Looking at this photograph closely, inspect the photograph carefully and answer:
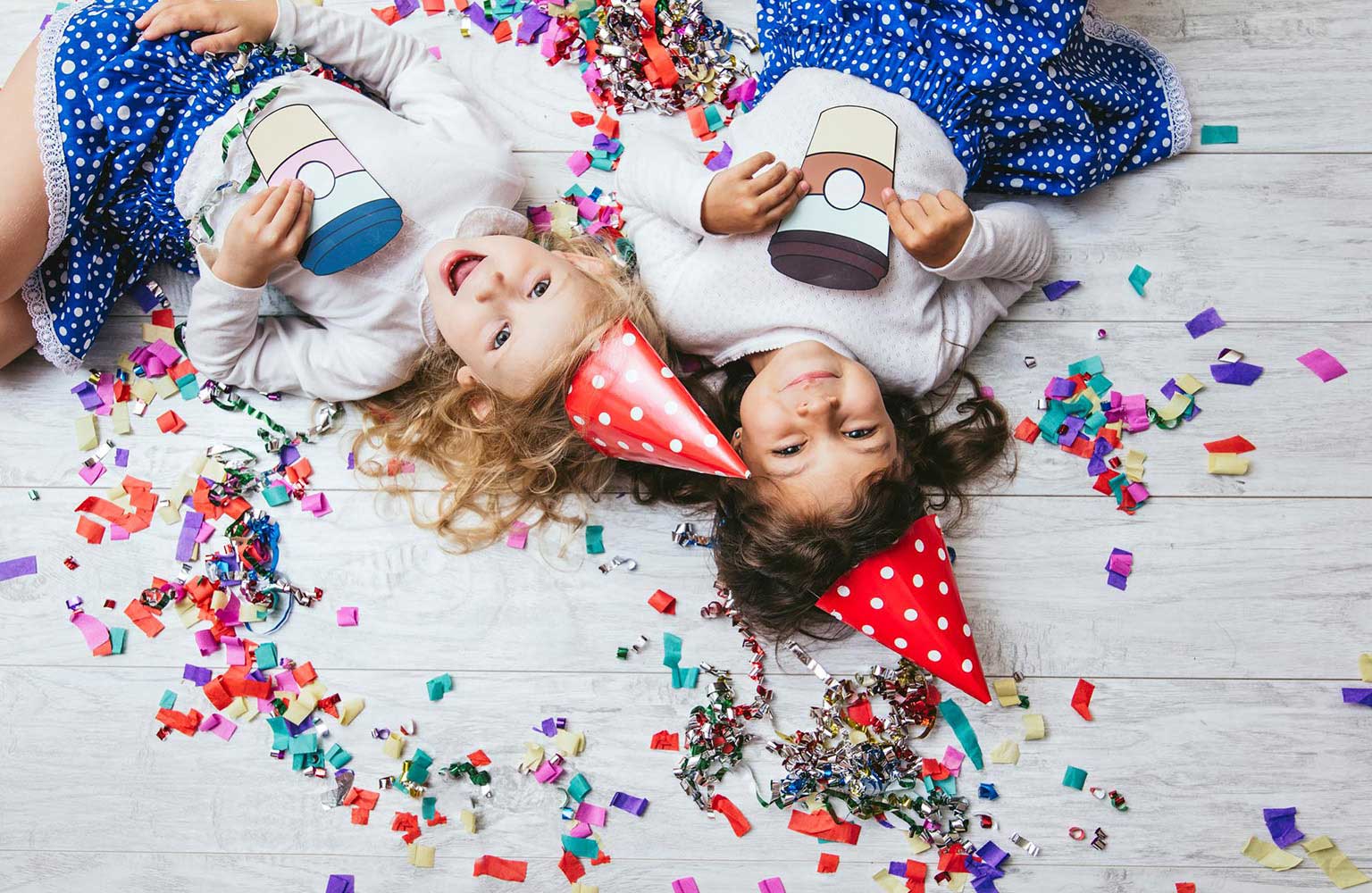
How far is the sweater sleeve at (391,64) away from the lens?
4.02 feet

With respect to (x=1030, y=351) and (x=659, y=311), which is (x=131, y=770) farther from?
(x=1030, y=351)

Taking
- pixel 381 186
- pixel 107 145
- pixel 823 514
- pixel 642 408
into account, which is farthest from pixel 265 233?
pixel 823 514

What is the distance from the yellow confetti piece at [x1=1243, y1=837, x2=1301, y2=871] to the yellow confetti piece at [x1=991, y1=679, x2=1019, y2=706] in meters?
0.33

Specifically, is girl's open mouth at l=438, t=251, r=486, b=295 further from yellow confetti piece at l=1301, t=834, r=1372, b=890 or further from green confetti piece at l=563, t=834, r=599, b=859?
yellow confetti piece at l=1301, t=834, r=1372, b=890

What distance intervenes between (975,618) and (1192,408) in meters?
0.40

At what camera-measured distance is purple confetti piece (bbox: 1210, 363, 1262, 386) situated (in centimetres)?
129

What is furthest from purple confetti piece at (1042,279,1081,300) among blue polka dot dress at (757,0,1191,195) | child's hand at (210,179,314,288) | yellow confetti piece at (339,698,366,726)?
yellow confetti piece at (339,698,366,726)

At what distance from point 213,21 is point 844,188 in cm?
79

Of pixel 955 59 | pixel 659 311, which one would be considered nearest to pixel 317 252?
pixel 659 311

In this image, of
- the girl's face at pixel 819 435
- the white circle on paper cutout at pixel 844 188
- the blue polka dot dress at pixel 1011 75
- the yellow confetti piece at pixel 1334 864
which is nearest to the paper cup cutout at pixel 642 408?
the girl's face at pixel 819 435

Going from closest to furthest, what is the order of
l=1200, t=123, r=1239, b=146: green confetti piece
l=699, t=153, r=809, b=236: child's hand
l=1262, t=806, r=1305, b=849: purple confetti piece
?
l=699, t=153, r=809, b=236: child's hand → l=1262, t=806, r=1305, b=849: purple confetti piece → l=1200, t=123, r=1239, b=146: green confetti piece

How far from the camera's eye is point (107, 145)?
1200mm

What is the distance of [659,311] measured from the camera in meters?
1.21

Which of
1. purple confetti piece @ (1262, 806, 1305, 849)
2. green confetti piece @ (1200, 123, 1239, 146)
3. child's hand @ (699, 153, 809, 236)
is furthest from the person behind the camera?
green confetti piece @ (1200, 123, 1239, 146)
